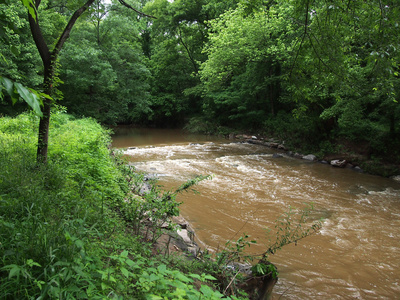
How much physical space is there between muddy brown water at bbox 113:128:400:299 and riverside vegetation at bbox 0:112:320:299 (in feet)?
4.74

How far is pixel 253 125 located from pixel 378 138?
10.3m

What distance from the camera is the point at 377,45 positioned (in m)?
3.15

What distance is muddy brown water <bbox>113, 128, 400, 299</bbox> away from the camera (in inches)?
162

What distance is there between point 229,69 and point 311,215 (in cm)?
1178

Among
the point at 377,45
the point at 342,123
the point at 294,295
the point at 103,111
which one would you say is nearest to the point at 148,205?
the point at 294,295

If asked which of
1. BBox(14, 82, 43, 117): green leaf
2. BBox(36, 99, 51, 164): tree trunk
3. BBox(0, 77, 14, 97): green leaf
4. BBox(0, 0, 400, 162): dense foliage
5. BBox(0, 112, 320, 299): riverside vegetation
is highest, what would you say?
BBox(0, 0, 400, 162): dense foliage

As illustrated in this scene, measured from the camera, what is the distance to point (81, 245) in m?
1.91

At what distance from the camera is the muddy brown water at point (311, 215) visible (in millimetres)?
4105

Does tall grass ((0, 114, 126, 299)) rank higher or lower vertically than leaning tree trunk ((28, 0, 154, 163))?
lower

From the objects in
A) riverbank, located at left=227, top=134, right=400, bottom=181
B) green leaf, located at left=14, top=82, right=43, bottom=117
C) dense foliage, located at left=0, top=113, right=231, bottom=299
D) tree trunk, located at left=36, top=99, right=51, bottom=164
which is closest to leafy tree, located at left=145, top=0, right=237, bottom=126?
riverbank, located at left=227, top=134, right=400, bottom=181

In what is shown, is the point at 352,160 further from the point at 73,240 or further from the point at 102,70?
the point at 102,70

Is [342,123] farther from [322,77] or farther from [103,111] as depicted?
[103,111]

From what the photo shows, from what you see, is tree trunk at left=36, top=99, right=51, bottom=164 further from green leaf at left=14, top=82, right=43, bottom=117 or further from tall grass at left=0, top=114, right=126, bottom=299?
green leaf at left=14, top=82, right=43, bottom=117

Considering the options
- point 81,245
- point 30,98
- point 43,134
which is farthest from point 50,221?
point 43,134
